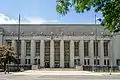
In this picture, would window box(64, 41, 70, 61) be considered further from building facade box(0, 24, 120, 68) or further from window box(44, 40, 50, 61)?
window box(44, 40, 50, 61)

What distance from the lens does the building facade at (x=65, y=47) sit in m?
103

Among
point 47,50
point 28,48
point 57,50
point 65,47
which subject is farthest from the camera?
point 65,47

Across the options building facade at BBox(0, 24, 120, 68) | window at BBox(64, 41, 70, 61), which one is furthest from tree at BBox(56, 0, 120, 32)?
window at BBox(64, 41, 70, 61)

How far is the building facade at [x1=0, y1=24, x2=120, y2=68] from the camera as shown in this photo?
10262 centimetres

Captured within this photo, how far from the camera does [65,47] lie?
105m

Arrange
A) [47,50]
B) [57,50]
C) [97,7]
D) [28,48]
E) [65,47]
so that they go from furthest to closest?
1. [65,47]
2. [28,48]
3. [47,50]
4. [57,50]
5. [97,7]

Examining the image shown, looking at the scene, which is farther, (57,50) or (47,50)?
(47,50)

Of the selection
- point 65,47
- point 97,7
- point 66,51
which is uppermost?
point 97,7

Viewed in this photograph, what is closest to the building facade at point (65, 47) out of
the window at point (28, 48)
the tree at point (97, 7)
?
the window at point (28, 48)

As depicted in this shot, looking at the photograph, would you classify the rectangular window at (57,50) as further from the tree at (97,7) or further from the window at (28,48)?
the tree at (97,7)

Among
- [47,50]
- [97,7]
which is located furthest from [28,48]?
[97,7]

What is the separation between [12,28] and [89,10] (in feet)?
324

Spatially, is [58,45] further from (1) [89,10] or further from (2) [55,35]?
(1) [89,10]

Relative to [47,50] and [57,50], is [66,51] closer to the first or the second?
[57,50]
